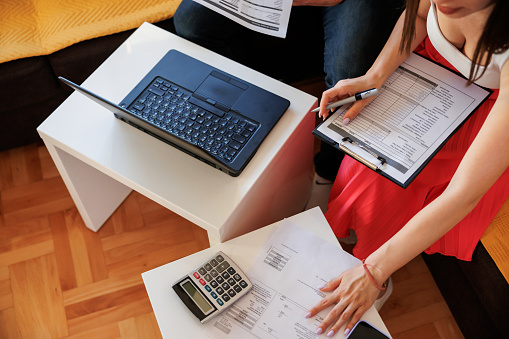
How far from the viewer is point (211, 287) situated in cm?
97

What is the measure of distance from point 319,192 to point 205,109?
0.50 meters

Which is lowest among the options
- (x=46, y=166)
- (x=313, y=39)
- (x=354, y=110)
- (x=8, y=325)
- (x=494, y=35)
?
(x=8, y=325)

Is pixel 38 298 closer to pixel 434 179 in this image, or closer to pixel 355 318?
pixel 355 318

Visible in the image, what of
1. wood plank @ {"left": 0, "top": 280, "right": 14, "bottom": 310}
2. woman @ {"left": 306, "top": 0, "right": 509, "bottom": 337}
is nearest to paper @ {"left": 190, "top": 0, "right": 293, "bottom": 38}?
woman @ {"left": 306, "top": 0, "right": 509, "bottom": 337}

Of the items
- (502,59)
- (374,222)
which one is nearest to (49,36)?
(374,222)

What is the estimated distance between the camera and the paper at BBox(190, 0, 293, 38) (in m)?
1.14

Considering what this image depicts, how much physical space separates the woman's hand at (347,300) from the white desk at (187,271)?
0.8 inches

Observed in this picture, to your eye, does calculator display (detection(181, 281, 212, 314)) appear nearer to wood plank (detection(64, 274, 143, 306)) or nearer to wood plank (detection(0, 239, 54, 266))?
wood plank (detection(64, 274, 143, 306))

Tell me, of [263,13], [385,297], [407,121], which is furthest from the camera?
[385,297]

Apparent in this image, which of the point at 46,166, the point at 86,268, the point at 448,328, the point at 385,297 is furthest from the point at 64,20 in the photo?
the point at 448,328

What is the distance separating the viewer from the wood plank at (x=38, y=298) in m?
1.38


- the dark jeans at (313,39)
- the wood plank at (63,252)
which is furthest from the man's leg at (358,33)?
the wood plank at (63,252)

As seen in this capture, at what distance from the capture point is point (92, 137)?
1.14 m

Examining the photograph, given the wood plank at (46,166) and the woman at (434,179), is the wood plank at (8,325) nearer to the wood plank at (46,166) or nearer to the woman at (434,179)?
the wood plank at (46,166)
